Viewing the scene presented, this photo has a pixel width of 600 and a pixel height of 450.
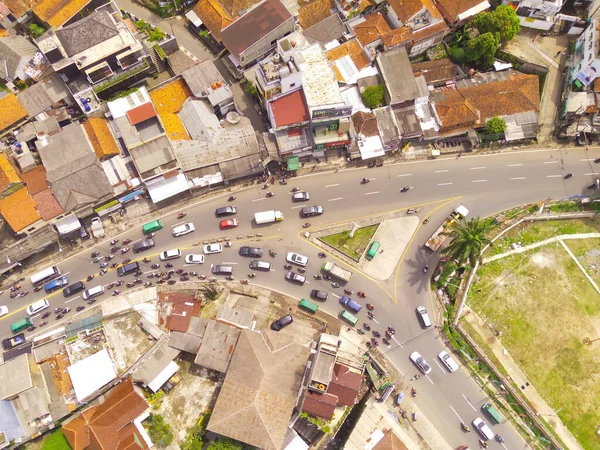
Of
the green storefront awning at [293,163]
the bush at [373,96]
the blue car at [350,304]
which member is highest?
the bush at [373,96]

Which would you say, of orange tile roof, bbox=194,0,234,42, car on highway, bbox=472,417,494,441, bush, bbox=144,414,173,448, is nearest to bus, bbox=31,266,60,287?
bush, bbox=144,414,173,448

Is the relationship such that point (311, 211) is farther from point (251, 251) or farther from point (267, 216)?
point (251, 251)

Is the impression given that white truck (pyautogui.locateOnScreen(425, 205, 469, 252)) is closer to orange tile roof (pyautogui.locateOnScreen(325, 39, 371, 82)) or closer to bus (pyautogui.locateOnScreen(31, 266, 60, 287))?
orange tile roof (pyautogui.locateOnScreen(325, 39, 371, 82))

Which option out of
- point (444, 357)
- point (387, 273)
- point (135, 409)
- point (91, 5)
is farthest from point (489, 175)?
point (91, 5)

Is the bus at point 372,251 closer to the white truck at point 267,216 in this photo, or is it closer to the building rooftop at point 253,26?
the white truck at point 267,216

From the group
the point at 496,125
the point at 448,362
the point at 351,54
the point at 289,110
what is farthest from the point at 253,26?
the point at 448,362

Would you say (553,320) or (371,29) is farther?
(371,29)

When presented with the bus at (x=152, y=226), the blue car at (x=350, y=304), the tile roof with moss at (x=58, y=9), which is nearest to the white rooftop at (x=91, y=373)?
the bus at (x=152, y=226)
